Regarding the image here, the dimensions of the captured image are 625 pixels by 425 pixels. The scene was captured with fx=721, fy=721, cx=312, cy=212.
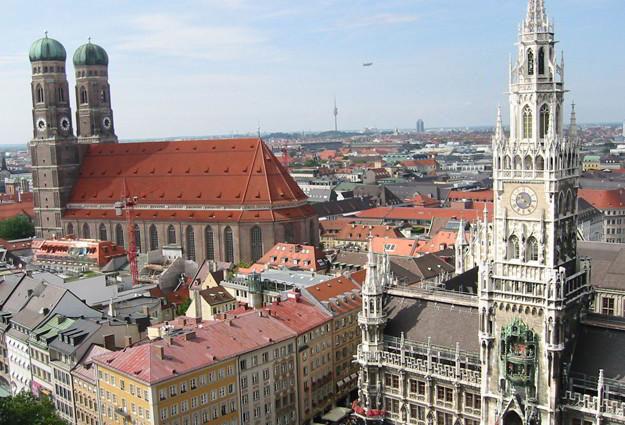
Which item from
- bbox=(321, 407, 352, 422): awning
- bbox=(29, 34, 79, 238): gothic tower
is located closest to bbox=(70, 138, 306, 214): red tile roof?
bbox=(29, 34, 79, 238): gothic tower

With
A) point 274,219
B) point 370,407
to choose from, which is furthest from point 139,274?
point 370,407

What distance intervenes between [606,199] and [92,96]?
131 metres

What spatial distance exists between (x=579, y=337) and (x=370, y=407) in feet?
73.4

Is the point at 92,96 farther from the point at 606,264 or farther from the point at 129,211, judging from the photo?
the point at 606,264

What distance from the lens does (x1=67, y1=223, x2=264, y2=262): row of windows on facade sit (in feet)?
497

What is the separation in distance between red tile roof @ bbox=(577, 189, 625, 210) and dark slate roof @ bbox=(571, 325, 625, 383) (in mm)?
122041

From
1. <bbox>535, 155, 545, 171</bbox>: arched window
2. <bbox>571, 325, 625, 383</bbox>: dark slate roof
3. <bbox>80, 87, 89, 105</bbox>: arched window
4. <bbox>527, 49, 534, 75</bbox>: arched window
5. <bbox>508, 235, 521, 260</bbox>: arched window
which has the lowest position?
<bbox>571, 325, 625, 383</bbox>: dark slate roof

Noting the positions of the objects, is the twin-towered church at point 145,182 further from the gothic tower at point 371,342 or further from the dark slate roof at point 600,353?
the dark slate roof at point 600,353

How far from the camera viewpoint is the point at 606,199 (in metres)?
178

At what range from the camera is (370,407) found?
7400 cm

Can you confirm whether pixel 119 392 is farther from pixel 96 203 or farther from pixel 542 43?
pixel 96 203

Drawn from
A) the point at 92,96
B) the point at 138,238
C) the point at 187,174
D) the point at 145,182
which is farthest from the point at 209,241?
the point at 92,96

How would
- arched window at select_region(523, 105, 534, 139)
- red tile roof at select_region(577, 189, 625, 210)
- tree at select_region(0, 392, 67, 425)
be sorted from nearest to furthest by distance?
arched window at select_region(523, 105, 534, 139)
tree at select_region(0, 392, 67, 425)
red tile roof at select_region(577, 189, 625, 210)

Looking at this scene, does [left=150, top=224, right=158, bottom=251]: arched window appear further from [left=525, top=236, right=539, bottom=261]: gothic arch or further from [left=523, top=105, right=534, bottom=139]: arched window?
[left=523, top=105, right=534, bottom=139]: arched window
